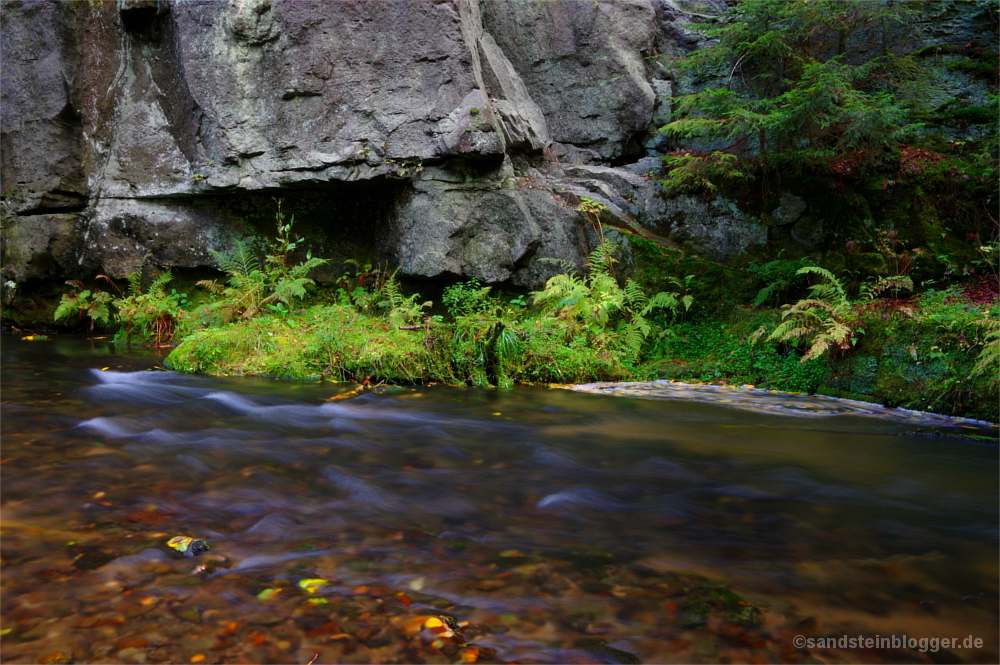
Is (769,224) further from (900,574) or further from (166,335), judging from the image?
(166,335)

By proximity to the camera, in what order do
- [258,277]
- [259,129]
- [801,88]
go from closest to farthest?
[801,88]
[259,129]
[258,277]

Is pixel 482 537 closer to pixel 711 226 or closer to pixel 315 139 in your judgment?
pixel 711 226

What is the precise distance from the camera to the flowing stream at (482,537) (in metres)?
2.17

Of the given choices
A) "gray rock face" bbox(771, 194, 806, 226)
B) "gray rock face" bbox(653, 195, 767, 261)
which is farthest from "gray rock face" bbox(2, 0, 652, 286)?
"gray rock face" bbox(771, 194, 806, 226)

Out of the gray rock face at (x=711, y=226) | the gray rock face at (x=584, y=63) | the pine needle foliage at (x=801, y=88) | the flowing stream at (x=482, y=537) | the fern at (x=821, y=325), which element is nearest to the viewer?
the flowing stream at (x=482, y=537)

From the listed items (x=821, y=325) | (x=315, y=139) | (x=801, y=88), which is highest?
(x=801, y=88)

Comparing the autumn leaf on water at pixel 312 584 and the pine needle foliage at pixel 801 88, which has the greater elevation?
the pine needle foliage at pixel 801 88

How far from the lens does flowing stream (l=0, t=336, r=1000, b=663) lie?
7.11 ft

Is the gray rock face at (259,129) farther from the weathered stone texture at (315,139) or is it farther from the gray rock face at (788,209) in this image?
the gray rock face at (788,209)

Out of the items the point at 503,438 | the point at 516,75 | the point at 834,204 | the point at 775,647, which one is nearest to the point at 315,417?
the point at 503,438

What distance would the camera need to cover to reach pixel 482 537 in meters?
3.03

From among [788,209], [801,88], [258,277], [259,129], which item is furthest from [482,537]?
[259,129]

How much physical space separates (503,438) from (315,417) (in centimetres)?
176

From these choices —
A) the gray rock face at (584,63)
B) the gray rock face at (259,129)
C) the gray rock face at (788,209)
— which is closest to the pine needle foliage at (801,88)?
the gray rock face at (788,209)
